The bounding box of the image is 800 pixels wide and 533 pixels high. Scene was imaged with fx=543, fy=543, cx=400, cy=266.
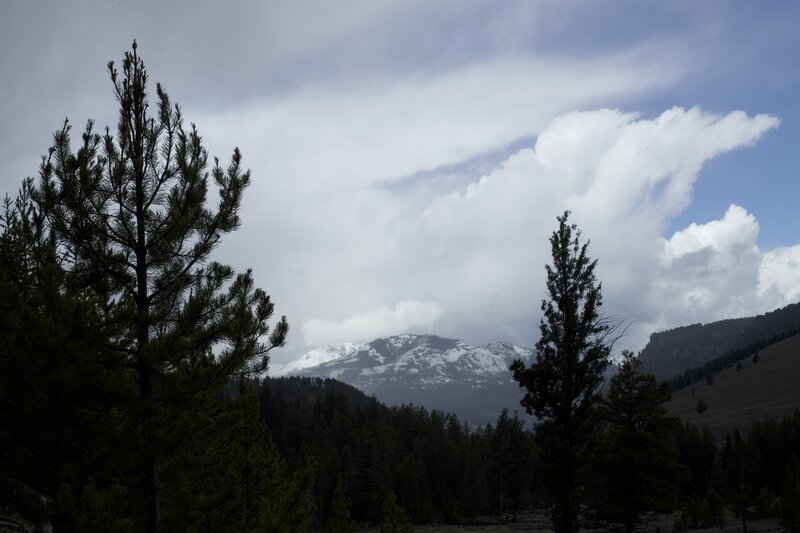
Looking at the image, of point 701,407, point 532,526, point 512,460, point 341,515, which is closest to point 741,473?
point 532,526

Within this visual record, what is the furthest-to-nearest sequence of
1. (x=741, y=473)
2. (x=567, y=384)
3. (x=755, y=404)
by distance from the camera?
(x=755, y=404) < (x=741, y=473) < (x=567, y=384)

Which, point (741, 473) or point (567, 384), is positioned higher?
point (567, 384)

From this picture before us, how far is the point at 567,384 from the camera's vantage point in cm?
1720

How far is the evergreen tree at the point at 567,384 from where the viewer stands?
17.1 meters

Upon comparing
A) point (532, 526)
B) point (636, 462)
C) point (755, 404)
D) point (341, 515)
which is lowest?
point (532, 526)

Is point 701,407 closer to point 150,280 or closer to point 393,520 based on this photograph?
point 393,520

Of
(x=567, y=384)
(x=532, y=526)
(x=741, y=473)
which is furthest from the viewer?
(x=741, y=473)

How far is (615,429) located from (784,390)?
19590 cm

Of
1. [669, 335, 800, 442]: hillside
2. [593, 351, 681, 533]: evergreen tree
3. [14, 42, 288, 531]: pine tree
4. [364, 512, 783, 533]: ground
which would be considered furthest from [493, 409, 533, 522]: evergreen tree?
[669, 335, 800, 442]: hillside

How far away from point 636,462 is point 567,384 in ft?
39.7

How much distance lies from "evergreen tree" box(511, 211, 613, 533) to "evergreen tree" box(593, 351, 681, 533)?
9.10 meters

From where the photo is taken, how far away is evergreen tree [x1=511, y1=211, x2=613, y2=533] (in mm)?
17141

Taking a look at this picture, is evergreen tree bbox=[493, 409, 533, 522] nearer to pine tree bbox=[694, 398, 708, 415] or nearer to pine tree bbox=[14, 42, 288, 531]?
pine tree bbox=[14, 42, 288, 531]

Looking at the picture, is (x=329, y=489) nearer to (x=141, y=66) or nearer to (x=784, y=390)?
(x=141, y=66)
